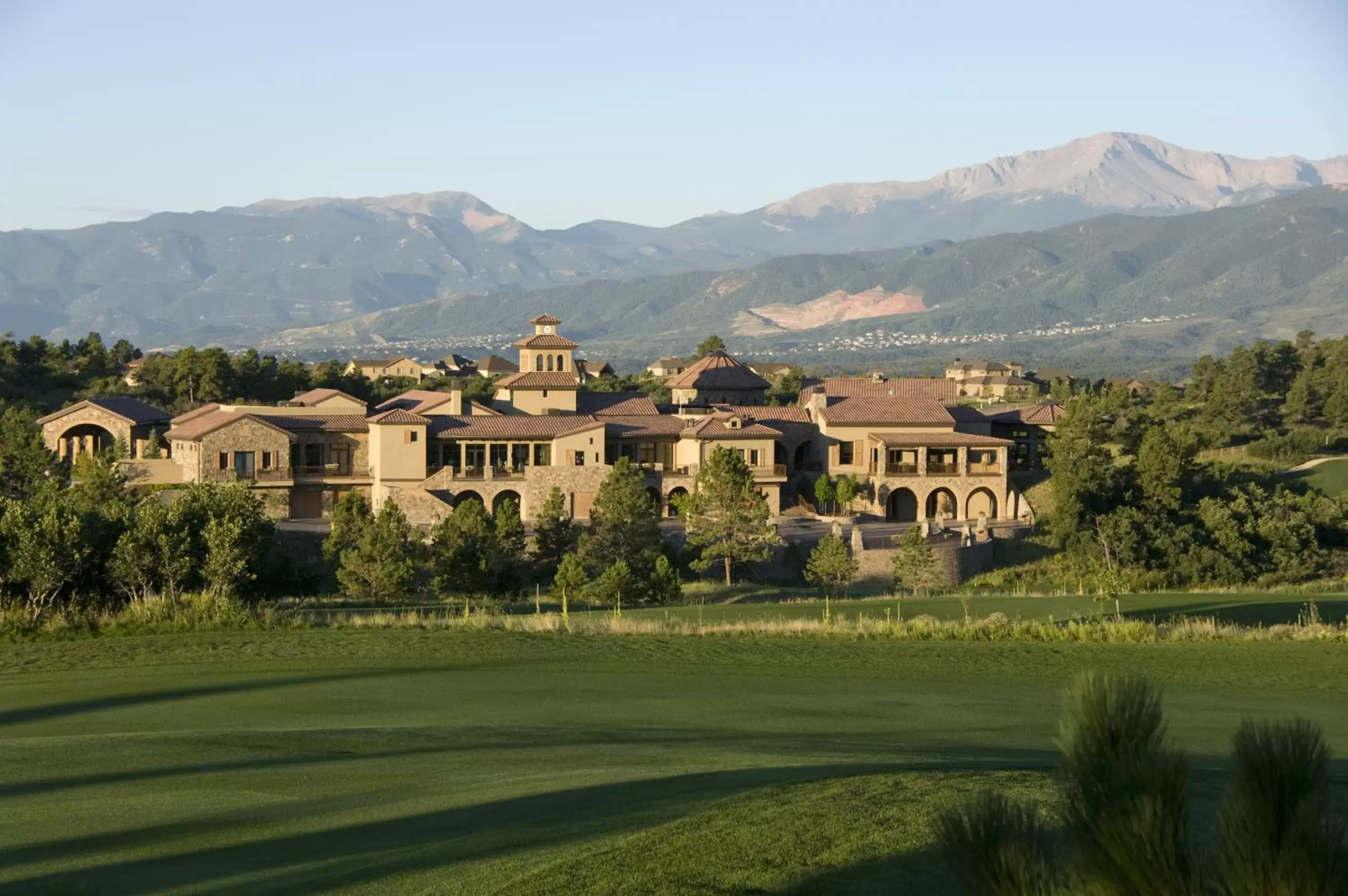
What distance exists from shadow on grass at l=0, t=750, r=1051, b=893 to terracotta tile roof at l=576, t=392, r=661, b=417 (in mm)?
41758

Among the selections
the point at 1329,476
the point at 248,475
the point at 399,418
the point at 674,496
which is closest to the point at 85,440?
the point at 248,475

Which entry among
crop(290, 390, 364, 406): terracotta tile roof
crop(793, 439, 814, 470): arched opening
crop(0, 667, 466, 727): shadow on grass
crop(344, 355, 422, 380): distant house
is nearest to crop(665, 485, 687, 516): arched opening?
crop(793, 439, 814, 470): arched opening

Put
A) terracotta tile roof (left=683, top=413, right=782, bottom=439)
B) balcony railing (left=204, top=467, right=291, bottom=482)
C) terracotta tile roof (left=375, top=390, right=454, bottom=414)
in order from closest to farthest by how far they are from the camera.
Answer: balcony railing (left=204, top=467, right=291, bottom=482)
terracotta tile roof (left=683, top=413, right=782, bottom=439)
terracotta tile roof (left=375, top=390, right=454, bottom=414)

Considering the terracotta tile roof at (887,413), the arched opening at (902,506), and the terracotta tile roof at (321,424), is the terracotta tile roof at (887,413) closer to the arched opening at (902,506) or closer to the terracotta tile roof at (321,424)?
the arched opening at (902,506)

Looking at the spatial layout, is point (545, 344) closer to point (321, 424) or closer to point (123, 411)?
point (321, 424)

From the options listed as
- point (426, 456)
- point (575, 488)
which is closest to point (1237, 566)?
point (575, 488)

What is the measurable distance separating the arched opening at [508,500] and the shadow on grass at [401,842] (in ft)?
122

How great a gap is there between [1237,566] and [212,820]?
39.9m

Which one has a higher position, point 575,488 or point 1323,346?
point 1323,346

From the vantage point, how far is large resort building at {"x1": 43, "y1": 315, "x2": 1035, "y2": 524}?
45969 mm

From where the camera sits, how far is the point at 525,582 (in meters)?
36.2

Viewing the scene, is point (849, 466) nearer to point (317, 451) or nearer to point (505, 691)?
point (317, 451)

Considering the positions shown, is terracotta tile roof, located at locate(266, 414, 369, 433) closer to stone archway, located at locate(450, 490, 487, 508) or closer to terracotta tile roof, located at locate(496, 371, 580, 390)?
stone archway, located at locate(450, 490, 487, 508)

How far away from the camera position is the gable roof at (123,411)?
51.3m
